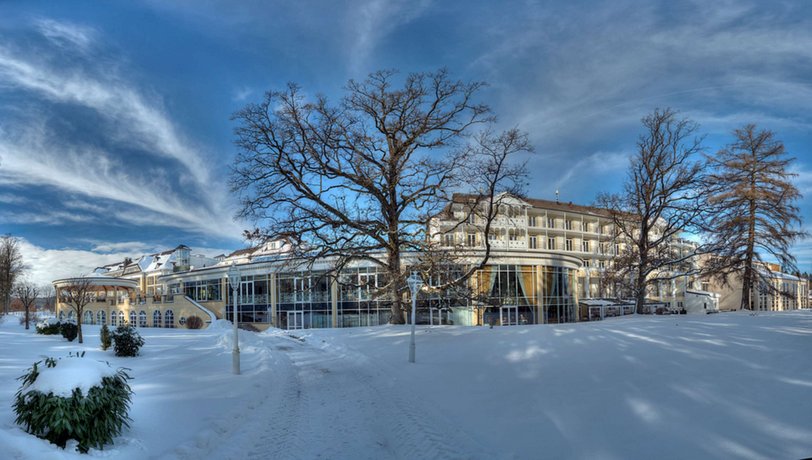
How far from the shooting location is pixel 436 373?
452 inches

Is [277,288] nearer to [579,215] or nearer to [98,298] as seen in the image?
[98,298]

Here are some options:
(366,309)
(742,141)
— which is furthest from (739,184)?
(366,309)

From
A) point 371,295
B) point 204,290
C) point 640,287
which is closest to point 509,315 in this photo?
point 640,287

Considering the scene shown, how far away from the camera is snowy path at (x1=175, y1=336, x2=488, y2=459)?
6156 mm

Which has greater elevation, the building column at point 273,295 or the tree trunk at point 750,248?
the tree trunk at point 750,248

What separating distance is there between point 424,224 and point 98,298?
52.6m

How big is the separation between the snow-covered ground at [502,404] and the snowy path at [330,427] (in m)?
0.03

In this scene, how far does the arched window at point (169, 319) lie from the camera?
1699 inches

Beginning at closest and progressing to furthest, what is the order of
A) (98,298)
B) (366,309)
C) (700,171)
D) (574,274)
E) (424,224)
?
(424,224) < (700,171) < (366,309) < (574,274) < (98,298)

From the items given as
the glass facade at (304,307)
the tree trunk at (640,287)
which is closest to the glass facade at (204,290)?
the glass facade at (304,307)

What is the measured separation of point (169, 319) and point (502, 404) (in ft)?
144

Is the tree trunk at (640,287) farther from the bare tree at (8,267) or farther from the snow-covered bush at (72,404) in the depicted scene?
the bare tree at (8,267)

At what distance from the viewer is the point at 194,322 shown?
3988cm

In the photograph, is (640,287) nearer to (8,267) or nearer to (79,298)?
(79,298)
